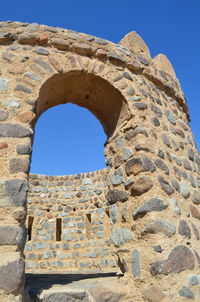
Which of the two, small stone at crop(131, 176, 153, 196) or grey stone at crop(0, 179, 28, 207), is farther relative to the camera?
small stone at crop(131, 176, 153, 196)

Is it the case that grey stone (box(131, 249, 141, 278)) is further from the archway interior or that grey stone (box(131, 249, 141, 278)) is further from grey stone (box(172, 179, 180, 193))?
the archway interior

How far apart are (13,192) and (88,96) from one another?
176 cm

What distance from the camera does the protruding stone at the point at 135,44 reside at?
144 inches

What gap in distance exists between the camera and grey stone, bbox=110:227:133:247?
2.56 metres

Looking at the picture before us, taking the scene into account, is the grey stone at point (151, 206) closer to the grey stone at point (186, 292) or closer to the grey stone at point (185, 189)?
the grey stone at point (185, 189)

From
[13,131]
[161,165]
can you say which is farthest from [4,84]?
[161,165]

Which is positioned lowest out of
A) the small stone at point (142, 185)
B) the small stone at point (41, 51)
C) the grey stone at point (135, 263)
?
the grey stone at point (135, 263)

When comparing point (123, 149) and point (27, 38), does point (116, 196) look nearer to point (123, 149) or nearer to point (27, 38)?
point (123, 149)

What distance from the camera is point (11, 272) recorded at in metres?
1.80

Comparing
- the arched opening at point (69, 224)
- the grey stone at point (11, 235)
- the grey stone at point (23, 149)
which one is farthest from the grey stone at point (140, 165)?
the arched opening at point (69, 224)

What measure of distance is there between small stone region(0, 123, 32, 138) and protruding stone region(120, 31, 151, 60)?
206 centimetres

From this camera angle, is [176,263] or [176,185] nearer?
[176,263]

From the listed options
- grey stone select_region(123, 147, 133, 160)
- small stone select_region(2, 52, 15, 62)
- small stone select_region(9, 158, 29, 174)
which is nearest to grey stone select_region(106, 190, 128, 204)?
grey stone select_region(123, 147, 133, 160)

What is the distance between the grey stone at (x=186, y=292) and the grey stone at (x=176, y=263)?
14 centimetres
